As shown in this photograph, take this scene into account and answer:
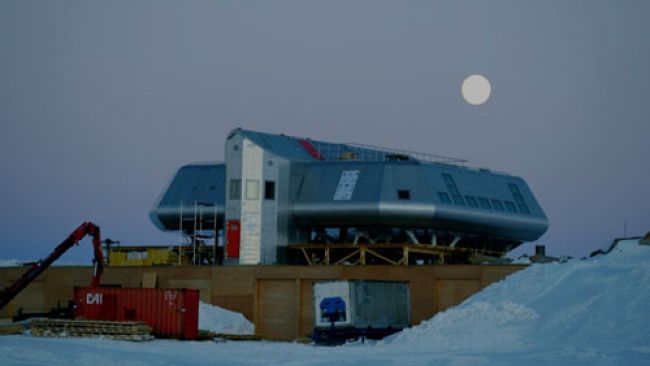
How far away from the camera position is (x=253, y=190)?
266 ft

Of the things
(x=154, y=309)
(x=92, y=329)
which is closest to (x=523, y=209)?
(x=154, y=309)

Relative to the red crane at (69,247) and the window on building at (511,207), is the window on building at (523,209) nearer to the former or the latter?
the window on building at (511,207)

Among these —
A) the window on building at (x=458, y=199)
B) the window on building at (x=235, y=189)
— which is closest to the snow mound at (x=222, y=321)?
the window on building at (x=235, y=189)

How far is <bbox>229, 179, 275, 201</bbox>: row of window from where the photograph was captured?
265 ft

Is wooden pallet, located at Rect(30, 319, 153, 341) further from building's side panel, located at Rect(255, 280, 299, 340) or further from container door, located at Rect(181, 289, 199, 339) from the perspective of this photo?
building's side panel, located at Rect(255, 280, 299, 340)

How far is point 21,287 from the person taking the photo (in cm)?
7481

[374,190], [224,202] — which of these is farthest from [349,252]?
[224,202]

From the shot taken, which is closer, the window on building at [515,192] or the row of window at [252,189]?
the row of window at [252,189]

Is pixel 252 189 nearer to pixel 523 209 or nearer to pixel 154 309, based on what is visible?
pixel 154 309

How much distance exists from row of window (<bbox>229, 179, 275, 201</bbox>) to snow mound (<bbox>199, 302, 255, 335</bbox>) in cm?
841

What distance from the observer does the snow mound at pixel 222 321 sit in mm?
73750

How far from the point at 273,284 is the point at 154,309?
14773 millimetres

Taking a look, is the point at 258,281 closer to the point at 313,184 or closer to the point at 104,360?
the point at 313,184

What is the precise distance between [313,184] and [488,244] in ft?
49.3
